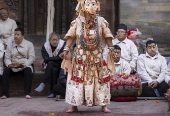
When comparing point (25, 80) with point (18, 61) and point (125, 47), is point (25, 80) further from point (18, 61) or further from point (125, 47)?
point (125, 47)

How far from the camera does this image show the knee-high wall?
1477 cm

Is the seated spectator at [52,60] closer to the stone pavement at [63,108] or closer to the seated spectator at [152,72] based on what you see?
→ the stone pavement at [63,108]

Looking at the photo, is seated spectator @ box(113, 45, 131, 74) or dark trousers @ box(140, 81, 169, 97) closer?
dark trousers @ box(140, 81, 169, 97)

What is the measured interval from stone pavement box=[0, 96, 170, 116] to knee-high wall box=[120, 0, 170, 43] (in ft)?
18.7

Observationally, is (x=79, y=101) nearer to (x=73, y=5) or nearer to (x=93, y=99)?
(x=93, y=99)

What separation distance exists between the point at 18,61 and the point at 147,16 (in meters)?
5.77

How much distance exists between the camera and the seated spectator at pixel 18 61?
33.7ft

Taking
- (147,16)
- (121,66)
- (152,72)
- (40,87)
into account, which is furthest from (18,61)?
Result: (147,16)

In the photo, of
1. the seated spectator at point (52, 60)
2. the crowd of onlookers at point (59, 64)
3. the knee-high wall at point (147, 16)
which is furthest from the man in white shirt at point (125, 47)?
the knee-high wall at point (147, 16)

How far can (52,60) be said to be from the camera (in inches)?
408

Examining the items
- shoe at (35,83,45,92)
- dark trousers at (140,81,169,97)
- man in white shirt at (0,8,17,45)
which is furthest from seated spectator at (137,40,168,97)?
man in white shirt at (0,8,17,45)

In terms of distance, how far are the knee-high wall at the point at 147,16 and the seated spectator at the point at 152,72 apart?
15.1ft

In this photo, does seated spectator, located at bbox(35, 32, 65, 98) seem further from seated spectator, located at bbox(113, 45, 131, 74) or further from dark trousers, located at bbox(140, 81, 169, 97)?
dark trousers, located at bbox(140, 81, 169, 97)

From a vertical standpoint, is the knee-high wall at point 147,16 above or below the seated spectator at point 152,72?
above
